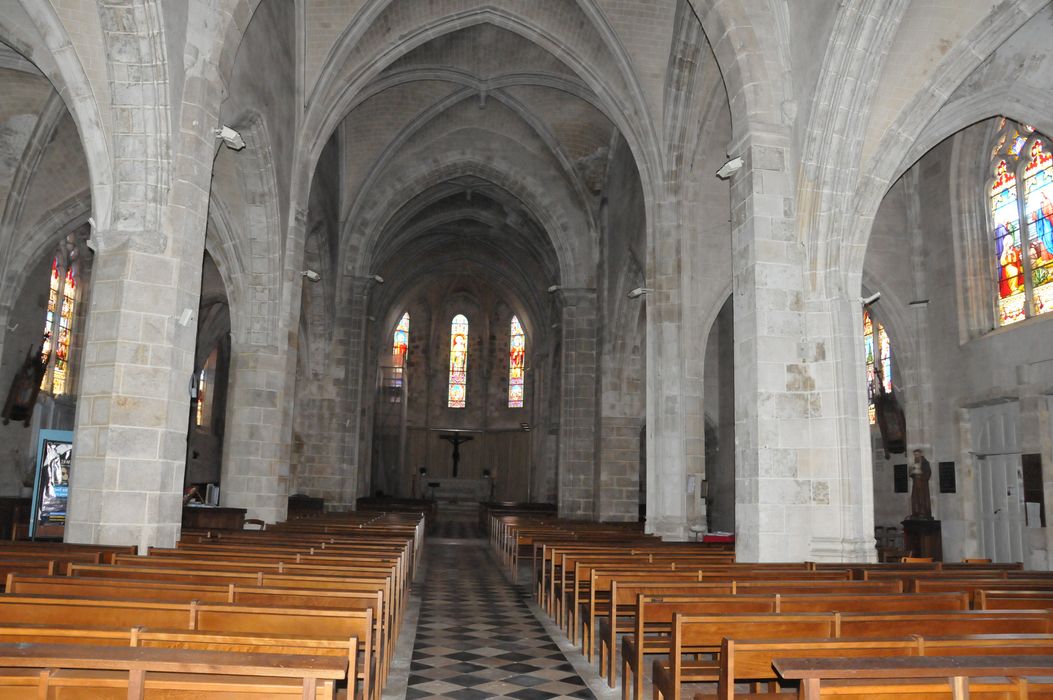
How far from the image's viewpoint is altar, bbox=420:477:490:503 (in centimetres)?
3672

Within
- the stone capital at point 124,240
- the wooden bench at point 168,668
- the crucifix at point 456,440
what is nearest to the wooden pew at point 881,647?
the wooden bench at point 168,668

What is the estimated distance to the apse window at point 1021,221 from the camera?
42.3 ft

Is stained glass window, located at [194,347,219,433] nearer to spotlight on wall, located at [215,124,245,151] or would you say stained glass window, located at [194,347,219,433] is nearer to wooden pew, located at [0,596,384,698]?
spotlight on wall, located at [215,124,245,151]

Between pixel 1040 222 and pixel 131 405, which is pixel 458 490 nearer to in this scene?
pixel 1040 222

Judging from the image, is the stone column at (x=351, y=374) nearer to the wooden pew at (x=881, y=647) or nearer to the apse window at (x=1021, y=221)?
the apse window at (x=1021, y=221)

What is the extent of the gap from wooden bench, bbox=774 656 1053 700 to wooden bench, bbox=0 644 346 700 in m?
1.49

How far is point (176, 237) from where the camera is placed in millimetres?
8891

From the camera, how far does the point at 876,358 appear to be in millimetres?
17297

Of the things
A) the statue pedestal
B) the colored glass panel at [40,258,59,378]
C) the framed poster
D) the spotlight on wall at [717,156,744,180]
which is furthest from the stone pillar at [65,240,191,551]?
the statue pedestal

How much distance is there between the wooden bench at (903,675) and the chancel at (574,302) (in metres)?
0.06

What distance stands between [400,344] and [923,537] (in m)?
28.5

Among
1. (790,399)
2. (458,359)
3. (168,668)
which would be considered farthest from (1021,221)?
(458,359)

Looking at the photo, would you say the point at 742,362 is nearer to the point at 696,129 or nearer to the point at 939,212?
the point at 696,129

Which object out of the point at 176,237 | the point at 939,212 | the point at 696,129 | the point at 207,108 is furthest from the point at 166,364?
Result: the point at 939,212
